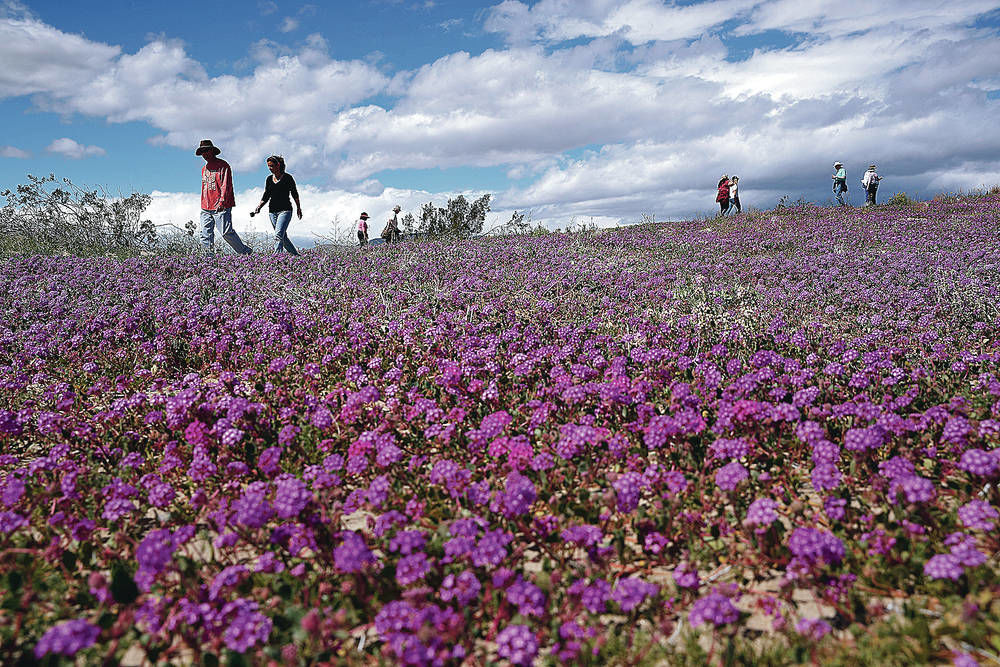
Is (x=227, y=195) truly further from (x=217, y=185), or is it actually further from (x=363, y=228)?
(x=363, y=228)

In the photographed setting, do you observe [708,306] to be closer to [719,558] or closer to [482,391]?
[482,391]

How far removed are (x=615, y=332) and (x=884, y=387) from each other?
9.44ft

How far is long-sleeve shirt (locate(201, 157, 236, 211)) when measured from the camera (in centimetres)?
1342

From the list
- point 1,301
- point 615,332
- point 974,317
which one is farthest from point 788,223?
point 1,301

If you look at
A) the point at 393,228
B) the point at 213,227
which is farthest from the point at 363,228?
the point at 213,227

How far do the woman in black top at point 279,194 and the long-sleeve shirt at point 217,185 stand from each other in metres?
0.72

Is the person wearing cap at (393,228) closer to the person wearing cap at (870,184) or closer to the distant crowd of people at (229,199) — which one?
the distant crowd of people at (229,199)

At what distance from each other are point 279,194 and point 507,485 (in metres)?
12.3

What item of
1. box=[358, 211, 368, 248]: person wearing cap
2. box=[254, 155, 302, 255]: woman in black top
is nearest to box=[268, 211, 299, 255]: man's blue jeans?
box=[254, 155, 302, 255]: woman in black top

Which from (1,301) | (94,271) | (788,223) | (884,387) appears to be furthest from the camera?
(788,223)

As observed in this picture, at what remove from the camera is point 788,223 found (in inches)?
773

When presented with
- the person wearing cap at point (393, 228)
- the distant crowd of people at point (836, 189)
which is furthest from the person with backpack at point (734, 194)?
the person wearing cap at point (393, 228)

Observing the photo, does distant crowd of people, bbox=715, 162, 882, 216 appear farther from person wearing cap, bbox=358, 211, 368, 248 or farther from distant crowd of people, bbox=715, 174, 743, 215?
person wearing cap, bbox=358, 211, 368, 248

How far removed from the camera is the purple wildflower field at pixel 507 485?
2.79m
